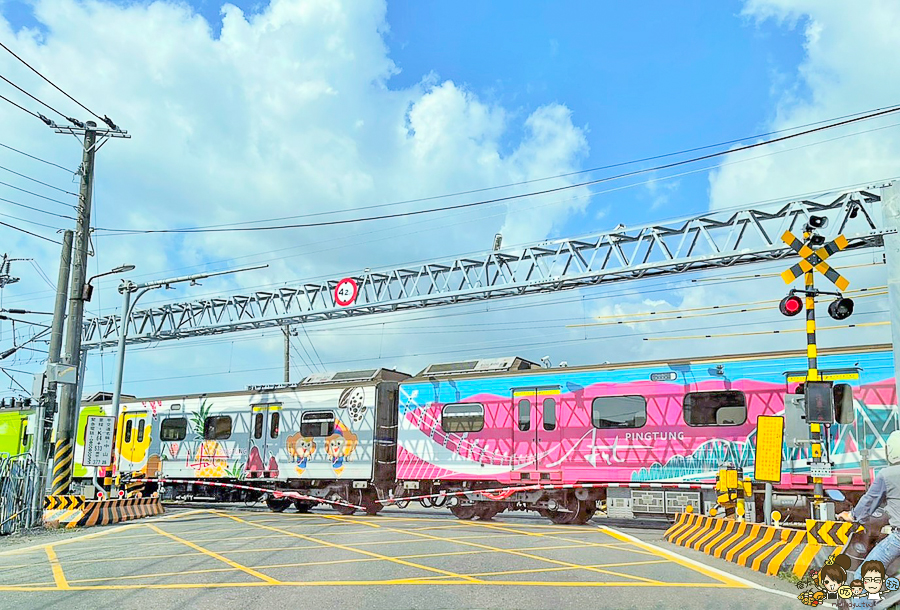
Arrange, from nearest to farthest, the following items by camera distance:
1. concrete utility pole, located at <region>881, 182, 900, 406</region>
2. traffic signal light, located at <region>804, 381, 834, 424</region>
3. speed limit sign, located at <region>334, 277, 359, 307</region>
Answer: concrete utility pole, located at <region>881, 182, 900, 406</region>
traffic signal light, located at <region>804, 381, 834, 424</region>
speed limit sign, located at <region>334, 277, 359, 307</region>

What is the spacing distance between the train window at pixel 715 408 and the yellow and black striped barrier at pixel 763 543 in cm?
286

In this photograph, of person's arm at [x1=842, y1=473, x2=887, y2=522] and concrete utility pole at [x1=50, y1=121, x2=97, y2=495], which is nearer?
person's arm at [x1=842, y1=473, x2=887, y2=522]

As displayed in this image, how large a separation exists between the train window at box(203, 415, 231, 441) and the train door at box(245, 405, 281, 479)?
0.98 metres

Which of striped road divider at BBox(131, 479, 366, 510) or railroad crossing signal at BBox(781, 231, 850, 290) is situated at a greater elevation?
railroad crossing signal at BBox(781, 231, 850, 290)

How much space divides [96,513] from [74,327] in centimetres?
436

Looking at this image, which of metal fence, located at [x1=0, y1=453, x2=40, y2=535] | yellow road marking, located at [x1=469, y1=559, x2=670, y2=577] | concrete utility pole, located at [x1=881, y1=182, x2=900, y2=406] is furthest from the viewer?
metal fence, located at [x1=0, y1=453, x2=40, y2=535]

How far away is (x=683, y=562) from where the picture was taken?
10.2 m

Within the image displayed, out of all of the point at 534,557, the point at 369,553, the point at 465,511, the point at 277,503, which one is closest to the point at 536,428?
the point at 465,511

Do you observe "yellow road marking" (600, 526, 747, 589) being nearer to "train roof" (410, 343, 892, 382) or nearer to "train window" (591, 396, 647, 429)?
"train window" (591, 396, 647, 429)

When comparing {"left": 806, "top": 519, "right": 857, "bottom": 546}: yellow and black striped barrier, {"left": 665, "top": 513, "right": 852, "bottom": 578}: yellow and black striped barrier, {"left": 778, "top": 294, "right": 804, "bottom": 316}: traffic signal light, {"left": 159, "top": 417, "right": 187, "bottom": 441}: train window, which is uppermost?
{"left": 778, "top": 294, "right": 804, "bottom": 316}: traffic signal light

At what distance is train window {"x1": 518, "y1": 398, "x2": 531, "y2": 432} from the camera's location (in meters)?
16.9

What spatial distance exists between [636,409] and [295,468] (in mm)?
9362

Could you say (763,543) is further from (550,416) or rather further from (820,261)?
(550,416)

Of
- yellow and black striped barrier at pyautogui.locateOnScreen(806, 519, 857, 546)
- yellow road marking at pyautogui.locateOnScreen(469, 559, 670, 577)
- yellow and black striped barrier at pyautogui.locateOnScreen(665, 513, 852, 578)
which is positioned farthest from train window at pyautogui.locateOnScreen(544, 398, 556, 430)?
yellow and black striped barrier at pyautogui.locateOnScreen(806, 519, 857, 546)
